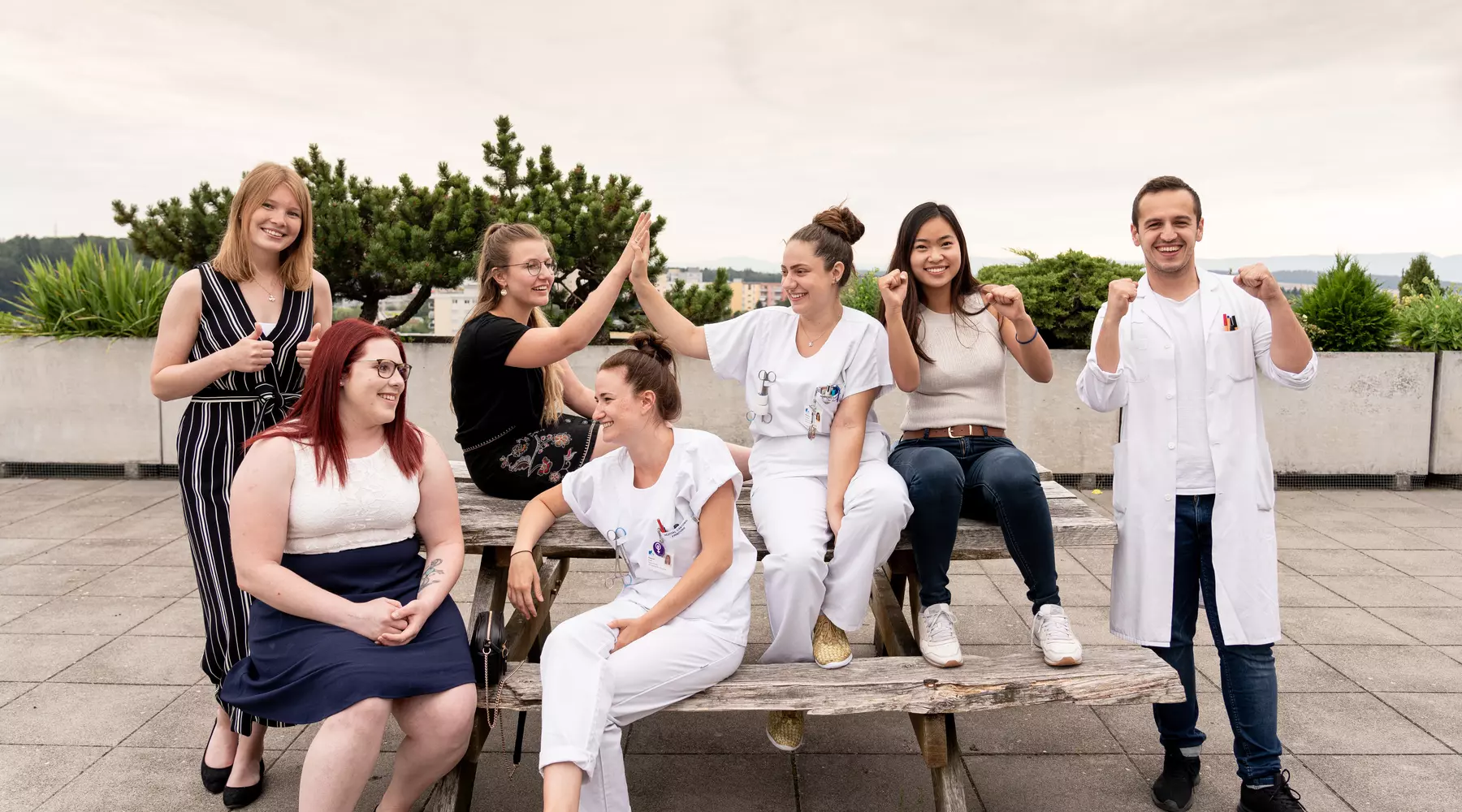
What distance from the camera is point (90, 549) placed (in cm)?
579

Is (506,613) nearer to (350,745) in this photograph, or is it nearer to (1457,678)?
(350,745)

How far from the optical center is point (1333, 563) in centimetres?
569

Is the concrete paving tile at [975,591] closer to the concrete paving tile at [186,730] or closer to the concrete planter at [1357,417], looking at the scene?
the concrete paving tile at [186,730]

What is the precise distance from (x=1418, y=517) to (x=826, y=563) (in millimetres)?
5858

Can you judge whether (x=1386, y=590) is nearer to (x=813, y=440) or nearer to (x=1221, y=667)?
(x=1221, y=667)

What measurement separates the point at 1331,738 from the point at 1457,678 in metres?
1.00

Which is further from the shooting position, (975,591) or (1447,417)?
(1447,417)

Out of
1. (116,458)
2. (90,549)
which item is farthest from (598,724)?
(116,458)

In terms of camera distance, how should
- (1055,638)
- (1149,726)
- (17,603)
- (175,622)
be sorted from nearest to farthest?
(1055,638) < (1149,726) < (175,622) < (17,603)

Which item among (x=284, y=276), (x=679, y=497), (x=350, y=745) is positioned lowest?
(x=350, y=745)

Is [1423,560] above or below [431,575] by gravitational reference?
below

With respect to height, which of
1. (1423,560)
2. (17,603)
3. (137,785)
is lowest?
(137,785)

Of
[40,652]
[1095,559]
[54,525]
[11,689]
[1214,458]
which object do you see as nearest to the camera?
[1214,458]

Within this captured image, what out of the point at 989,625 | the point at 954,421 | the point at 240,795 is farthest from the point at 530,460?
the point at 989,625
